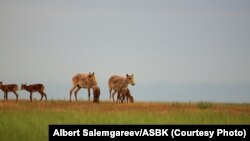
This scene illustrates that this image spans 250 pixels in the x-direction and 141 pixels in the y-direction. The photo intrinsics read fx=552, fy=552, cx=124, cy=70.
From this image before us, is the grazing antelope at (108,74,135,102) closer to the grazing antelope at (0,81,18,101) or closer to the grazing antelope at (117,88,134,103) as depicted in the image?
the grazing antelope at (117,88,134,103)

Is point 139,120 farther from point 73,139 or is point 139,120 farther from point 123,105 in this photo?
point 123,105

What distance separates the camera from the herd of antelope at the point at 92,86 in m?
29.7

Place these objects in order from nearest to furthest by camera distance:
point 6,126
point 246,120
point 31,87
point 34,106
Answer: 1. point 6,126
2. point 246,120
3. point 34,106
4. point 31,87

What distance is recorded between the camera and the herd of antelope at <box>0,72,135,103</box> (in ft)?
97.4

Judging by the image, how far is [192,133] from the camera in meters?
16.4

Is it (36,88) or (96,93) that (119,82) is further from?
(36,88)

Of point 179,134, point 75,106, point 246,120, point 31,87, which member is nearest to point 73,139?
point 179,134

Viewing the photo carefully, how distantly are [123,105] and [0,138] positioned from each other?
10.6 m

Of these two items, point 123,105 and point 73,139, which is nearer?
point 73,139
